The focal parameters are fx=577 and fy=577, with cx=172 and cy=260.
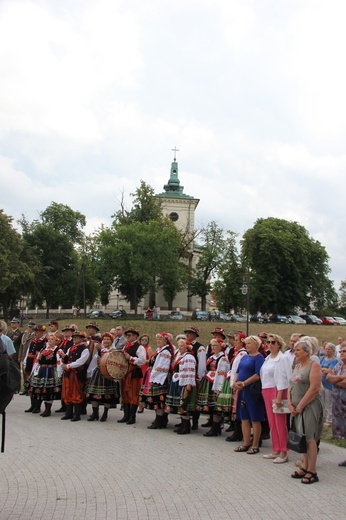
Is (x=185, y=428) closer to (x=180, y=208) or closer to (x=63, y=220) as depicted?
(x=63, y=220)

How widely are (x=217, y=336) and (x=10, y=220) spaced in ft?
139

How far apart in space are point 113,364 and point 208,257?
182 feet

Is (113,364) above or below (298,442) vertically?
above

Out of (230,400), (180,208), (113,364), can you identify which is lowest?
(230,400)

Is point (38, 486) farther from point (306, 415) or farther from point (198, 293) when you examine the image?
point (198, 293)

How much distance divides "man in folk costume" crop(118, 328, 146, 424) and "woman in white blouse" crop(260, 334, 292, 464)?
12.1ft

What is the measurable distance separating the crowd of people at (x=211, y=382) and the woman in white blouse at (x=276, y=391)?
0.6 inches

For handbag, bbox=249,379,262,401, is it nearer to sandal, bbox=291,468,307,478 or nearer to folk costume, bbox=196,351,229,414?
folk costume, bbox=196,351,229,414

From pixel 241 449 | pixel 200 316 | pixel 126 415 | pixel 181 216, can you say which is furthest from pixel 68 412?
pixel 181 216

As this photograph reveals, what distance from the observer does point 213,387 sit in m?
10.6

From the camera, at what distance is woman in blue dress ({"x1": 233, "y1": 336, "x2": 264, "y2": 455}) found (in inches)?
355

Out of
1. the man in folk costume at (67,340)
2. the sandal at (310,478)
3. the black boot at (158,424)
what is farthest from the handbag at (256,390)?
the man in folk costume at (67,340)

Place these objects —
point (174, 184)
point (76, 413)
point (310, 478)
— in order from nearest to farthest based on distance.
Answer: point (310, 478), point (76, 413), point (174, 184)

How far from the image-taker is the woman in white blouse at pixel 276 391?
8.41m
